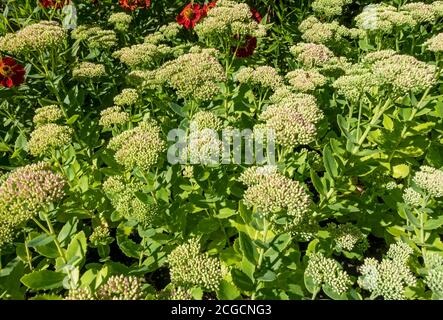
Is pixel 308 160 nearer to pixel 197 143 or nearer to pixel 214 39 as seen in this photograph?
pixel 197 143

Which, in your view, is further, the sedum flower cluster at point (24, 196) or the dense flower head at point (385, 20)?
the dense flower head at point (385, 20)

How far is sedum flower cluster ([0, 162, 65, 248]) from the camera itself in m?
2.12

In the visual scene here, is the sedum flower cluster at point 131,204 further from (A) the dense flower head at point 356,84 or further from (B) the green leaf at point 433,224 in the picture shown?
(B) the green leaf at point 433,224

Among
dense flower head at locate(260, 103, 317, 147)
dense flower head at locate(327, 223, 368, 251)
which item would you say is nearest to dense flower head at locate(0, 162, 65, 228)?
dense flower head at locate(260, 103, 317, 147)

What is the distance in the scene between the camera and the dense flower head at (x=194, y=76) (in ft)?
10.1

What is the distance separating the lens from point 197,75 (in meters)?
3.08

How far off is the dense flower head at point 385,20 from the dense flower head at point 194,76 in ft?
6.01

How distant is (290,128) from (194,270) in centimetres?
109

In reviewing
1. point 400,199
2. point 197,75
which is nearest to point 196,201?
point 197,75

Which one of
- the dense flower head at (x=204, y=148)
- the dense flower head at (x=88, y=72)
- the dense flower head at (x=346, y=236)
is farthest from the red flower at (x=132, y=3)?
the dense flower head at (x=346, y=236)

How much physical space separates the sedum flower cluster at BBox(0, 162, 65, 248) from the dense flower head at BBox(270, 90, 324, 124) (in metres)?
1.65

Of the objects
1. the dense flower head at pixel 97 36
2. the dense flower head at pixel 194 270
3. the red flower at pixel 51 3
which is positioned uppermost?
the red flower at pixel 51 3

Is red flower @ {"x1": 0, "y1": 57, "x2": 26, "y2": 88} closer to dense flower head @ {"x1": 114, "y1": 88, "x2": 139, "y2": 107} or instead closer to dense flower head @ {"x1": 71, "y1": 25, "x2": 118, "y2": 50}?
dense flower head @ {"x1": 71, "y1": 25, "x2": 118, "y2": 50}

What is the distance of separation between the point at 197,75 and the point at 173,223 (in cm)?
117
